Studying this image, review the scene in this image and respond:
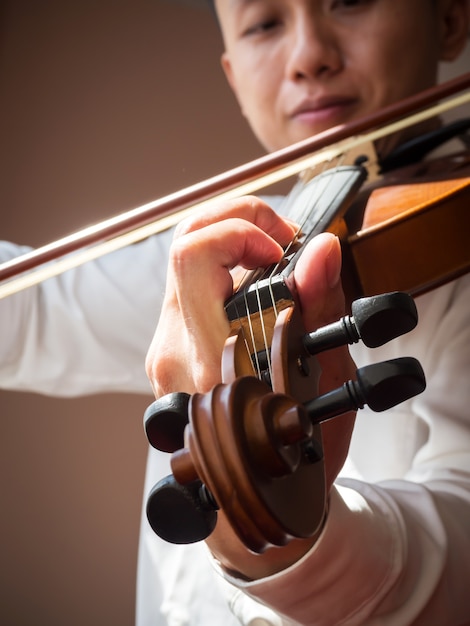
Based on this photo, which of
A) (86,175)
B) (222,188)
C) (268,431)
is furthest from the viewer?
(86,175)

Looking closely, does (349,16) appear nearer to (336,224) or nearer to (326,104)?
(326,104)

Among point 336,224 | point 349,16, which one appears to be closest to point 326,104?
point 349,16

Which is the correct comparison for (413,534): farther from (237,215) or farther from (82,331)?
(82,331)

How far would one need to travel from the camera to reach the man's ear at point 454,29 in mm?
971

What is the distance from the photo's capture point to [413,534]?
515mm

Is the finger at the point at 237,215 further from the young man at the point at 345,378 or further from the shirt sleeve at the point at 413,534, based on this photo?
the shirt sleeve at the point at 413,534

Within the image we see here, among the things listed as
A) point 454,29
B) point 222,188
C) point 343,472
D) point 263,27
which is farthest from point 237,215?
point 454,29

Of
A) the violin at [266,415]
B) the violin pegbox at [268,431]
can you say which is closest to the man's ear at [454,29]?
the violin at [266,415]

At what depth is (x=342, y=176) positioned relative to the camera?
683 millimetres

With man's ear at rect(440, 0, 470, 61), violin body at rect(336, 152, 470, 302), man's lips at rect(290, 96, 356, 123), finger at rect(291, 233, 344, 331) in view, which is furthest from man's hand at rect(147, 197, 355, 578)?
man's ear at rect(440, 0, 470, 61)

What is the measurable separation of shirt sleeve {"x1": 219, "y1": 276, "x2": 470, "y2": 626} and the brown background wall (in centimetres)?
54

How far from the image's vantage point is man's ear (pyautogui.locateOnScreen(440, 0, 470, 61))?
0.97m

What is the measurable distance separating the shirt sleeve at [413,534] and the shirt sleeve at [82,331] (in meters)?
0.42

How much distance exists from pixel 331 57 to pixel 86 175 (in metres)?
0.52
